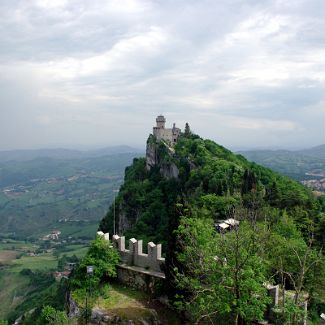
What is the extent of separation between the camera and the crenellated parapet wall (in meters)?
23.2

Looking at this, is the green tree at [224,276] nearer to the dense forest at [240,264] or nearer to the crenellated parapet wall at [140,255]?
the dense forest at [240,264]

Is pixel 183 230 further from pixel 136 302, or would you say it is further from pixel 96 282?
pixel 96 282

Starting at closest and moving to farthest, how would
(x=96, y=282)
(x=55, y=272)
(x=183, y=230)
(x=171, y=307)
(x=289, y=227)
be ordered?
(x=183, y=230) → (x=171, y=307) → (x=96, y=282) → (x=289, y=227) → (x=55, y=272)

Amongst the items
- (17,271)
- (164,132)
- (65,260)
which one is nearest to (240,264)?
(164,132)

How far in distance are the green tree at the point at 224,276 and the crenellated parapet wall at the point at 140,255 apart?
15.2 ft

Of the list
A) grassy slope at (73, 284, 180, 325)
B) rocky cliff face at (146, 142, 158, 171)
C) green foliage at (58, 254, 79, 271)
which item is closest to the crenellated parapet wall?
grassy slope at (73, 284, 180, 325)

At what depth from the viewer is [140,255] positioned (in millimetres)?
24031

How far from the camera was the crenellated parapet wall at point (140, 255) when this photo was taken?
914 inches

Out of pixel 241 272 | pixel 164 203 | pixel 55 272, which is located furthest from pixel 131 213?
pixel 241 272

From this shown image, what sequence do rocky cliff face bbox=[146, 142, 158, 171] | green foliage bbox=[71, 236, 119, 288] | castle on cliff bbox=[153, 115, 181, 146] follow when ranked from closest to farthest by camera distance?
green foliage bbox=[71, 236, 119, 288]
rocky cliff face bbox=[146, 142, 158, 171]
castle on cliff bbox=[153, 115, 181, 146]

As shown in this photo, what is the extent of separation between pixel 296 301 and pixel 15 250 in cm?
20198

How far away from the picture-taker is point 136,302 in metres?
21.6

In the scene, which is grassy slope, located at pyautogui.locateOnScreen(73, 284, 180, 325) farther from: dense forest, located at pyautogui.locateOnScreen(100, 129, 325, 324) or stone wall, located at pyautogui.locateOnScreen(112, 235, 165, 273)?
stone wall, located at pyautogui.locateOnScreen(112, 235, 165, 273)

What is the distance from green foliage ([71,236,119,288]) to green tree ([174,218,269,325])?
6.19m
